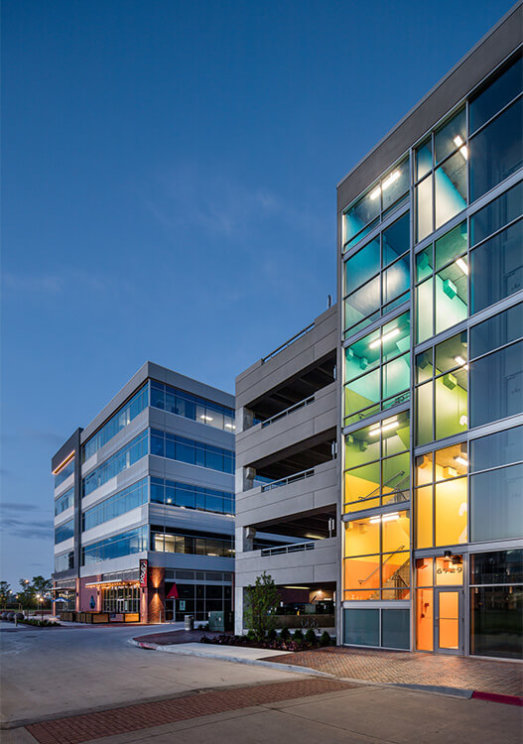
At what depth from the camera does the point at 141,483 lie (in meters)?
49.9

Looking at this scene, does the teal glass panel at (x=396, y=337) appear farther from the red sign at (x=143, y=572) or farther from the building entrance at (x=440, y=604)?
the red sign at (x=143, y=572)

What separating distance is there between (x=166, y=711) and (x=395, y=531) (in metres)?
10.9

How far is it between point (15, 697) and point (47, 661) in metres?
8.24

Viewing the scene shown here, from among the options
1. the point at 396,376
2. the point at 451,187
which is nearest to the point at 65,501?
the point at 396,376

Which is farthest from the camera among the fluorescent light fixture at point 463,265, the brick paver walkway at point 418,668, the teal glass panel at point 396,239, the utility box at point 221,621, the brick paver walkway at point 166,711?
the utility box at point 221,621

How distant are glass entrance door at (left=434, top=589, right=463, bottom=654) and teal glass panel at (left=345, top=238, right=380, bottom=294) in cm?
1189

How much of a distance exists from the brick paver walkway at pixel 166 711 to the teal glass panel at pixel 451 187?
576 inches

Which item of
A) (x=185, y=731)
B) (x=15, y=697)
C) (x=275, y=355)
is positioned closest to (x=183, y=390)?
(x=275, y=355)

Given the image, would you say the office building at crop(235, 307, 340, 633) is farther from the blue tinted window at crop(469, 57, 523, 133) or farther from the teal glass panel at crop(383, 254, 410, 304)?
the blue tinted window at crop(469, 57, 523, 133)

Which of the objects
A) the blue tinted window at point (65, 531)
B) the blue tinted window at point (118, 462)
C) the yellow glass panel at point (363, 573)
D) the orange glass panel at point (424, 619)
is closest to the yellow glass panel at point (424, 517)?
the orange glass panel at point (424, 619)

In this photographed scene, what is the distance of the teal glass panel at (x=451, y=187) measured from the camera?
2023 centimetres

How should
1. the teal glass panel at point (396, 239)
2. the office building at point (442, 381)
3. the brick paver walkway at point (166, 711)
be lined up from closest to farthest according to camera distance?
the brick paver walkway at point (166, 711), the office building at point (442, 381), the teal glass panel at point (396, 239)

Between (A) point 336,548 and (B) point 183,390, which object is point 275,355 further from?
(B) point 183,390

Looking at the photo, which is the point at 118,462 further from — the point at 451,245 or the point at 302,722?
the point at 302,722
